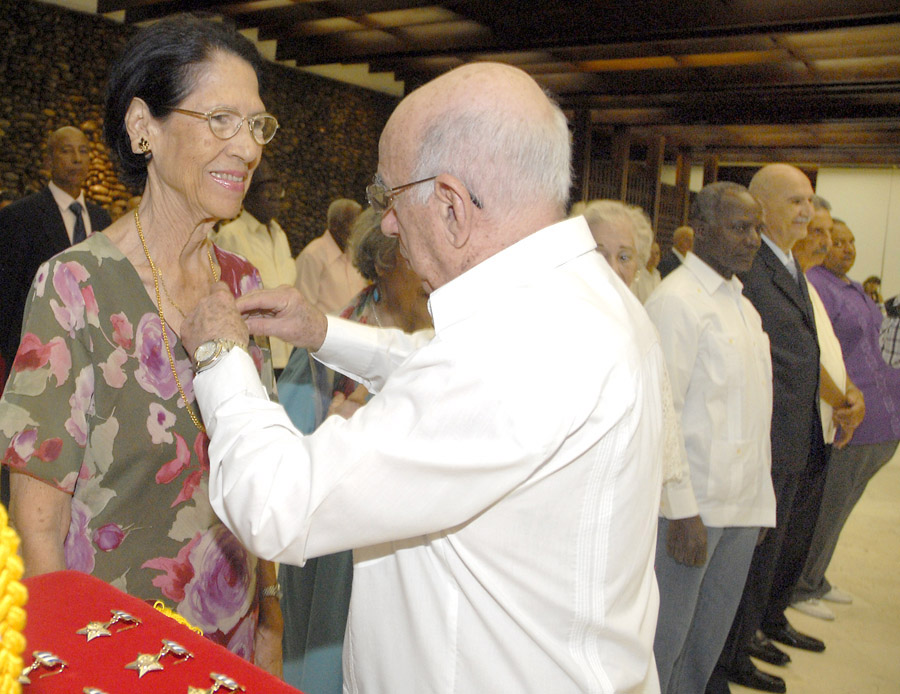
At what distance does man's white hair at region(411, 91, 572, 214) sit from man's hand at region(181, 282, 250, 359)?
0.40 metres

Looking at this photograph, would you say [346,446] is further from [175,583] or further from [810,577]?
[810,577]

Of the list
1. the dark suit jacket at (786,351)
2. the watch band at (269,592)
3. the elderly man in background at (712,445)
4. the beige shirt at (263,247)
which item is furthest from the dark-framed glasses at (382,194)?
the beige shirt at (263,247)

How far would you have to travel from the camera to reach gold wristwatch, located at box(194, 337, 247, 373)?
117 cm

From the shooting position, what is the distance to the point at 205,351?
119 cm

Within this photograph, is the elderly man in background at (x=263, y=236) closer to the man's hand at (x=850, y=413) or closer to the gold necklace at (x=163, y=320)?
the man's hand at (x=850, y=413)

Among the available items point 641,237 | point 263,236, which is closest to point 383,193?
point 641,237

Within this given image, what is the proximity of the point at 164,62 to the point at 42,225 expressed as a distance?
3.17 metres

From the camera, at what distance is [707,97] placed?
8859 millimetres

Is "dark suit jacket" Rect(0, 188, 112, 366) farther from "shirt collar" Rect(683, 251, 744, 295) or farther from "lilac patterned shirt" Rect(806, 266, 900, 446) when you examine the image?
"lilac patterned shirt" Rect(806, 266, 900, 446)

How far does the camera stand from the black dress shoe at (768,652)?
11.4ft

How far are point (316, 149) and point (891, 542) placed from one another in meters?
7.54

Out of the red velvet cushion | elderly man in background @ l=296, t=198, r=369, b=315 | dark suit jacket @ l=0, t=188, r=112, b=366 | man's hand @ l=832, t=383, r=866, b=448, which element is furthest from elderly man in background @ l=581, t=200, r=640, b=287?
dark suit jacket @ l=0, t=188, r=112, b=366

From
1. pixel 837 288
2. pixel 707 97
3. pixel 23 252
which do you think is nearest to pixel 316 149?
pixel 707 97

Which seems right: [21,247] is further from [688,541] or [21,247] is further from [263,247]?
[688,541]
